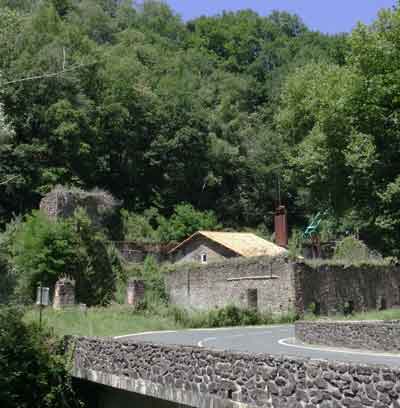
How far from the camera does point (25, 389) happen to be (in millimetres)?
17078

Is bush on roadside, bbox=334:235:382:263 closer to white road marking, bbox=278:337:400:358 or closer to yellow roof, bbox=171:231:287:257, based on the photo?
yellow roof, bbox=171:231:287:257

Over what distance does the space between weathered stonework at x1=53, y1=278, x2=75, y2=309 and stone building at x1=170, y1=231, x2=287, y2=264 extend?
1309 centimetres

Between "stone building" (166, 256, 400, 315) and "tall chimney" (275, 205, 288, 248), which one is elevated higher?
"tall chimney" (275, 205, 288, 248)

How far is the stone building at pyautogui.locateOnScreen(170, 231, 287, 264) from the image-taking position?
46.2 meters

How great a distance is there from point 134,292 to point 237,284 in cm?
667

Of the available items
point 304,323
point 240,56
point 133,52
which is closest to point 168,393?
point 304,323

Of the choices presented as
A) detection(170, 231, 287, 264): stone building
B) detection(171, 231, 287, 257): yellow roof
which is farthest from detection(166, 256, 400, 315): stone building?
detection(171, 231, 287, 257): yellow roof

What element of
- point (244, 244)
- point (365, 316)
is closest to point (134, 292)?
point (244, 244)

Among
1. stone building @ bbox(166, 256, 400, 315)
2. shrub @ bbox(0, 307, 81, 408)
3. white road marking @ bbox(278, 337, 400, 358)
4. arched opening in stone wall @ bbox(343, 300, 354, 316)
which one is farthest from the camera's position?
arched opening in stone wall @ bbox(343, 300, 354, 316)

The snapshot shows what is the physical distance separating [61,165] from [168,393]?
44.9 metres

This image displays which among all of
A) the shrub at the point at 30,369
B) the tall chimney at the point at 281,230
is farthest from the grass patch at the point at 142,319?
the tall chimney at the point at 281,230

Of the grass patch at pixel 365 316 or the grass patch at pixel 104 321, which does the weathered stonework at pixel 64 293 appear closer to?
the grass patch at pixel 104 321

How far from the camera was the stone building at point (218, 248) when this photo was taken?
4622 centimetres

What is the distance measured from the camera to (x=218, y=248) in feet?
155
